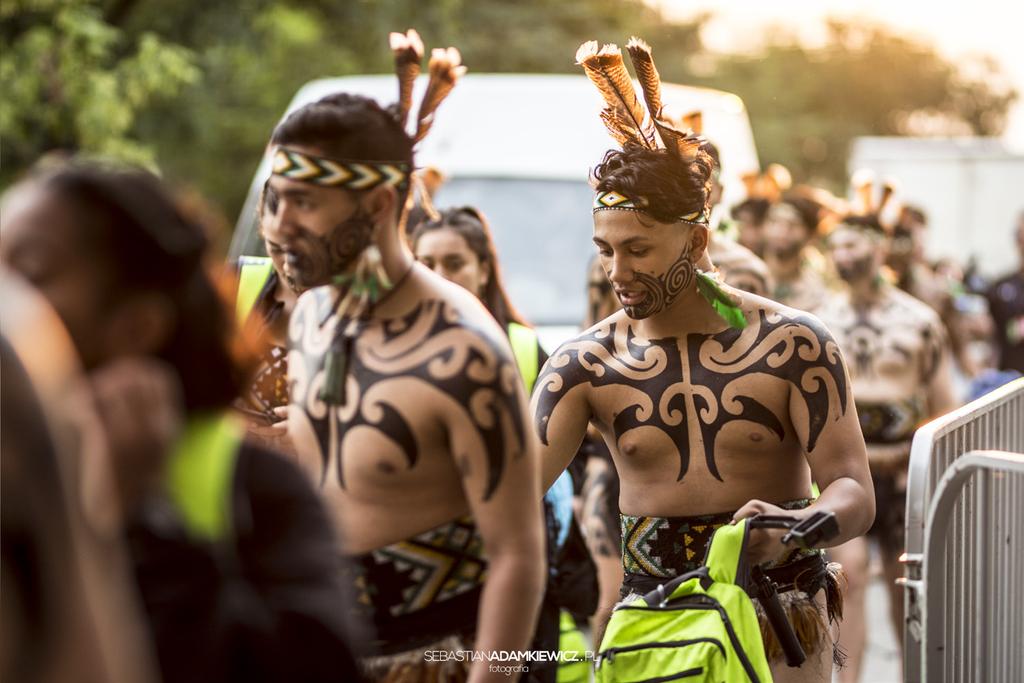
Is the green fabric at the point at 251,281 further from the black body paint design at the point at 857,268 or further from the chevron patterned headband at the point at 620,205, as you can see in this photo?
the black body paint design at the point at 857,268

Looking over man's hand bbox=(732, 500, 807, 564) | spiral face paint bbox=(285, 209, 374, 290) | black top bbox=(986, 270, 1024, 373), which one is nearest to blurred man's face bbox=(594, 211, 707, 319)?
man's hand bbox=(732, 500, 807, 564)

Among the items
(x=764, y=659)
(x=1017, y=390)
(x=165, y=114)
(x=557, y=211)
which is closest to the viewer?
(x=764, y=659)

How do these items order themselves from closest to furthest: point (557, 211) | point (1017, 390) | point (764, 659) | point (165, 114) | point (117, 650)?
point (117, 650), point (764, 659), point (1017, 390), point (557, 211), point (165, 114)

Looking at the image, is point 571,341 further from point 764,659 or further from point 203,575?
point 203,575

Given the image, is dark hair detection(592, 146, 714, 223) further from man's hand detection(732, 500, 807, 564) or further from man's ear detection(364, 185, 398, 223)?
man's ear detection(364, 185, 398, 223)

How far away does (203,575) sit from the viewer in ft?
7.64

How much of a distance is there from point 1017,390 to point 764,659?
1.76 metres

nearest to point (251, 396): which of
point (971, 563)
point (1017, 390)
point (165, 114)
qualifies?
point (971, 563)

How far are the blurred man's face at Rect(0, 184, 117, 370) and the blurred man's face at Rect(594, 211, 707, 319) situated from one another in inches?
88.7

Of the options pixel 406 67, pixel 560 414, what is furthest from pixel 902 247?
pixel 406 67

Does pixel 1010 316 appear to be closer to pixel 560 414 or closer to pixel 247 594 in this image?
pixel 560 414

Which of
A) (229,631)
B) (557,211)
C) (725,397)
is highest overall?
(557,211)

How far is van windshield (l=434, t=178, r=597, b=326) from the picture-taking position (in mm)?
9227

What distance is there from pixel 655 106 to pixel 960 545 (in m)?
1.37
